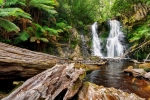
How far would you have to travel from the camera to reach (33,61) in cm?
481

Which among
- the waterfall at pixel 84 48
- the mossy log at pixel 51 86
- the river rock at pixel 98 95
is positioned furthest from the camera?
the waterfall at pixel 84 48

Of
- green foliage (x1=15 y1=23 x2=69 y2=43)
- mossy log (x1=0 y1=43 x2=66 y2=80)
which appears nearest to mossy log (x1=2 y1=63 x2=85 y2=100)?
mossy log (x1=0 y1=43 x2=66 y2=80)

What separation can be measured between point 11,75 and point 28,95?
1674 mm

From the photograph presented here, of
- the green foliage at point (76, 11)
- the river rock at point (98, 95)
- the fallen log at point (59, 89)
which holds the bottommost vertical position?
the river rock at point (98, 95)

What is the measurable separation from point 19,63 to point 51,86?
1.31m

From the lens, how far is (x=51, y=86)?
3.59 meters

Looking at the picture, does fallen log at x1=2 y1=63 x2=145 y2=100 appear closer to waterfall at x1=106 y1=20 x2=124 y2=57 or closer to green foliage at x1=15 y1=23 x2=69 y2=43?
green foliage at x1=15 y1=23 x2=69 y2=43

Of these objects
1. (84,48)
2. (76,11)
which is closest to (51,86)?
(84,48)

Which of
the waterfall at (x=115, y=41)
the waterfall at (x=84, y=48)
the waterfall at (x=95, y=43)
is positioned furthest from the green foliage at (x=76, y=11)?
the waterfall at (x=115, y=41)

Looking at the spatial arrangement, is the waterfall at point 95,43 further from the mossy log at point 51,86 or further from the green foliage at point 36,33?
the mossy log at point 51,86

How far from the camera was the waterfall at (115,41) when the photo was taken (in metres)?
18.2

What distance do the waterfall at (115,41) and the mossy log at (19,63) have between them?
45.1ft

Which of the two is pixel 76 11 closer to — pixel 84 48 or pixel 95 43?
pixel 95 43

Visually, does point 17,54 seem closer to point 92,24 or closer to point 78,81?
point 78,81
